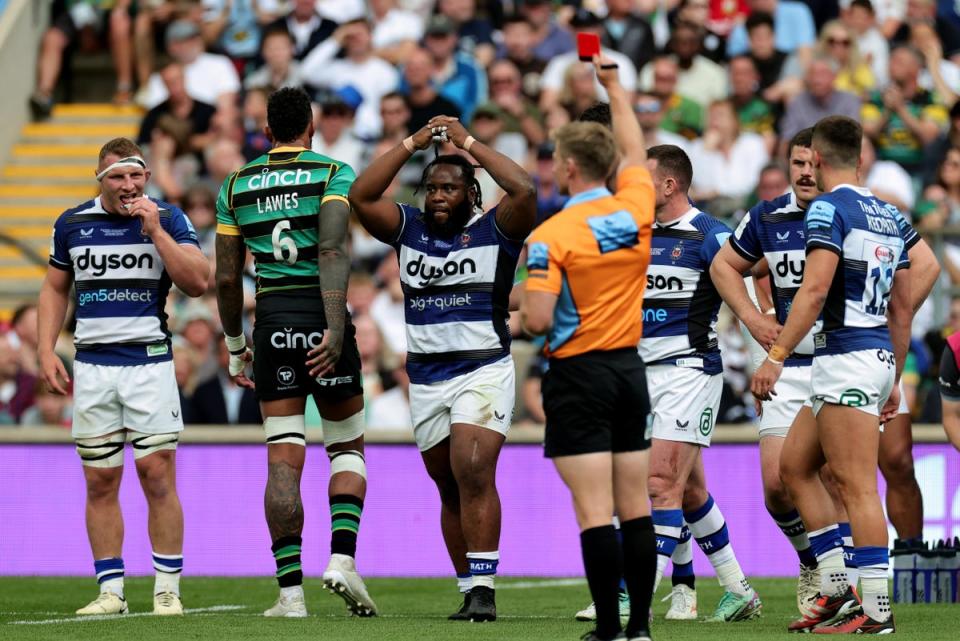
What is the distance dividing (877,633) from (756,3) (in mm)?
11784

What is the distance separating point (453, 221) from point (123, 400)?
2.15 metres

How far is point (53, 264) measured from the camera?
10.2 metres

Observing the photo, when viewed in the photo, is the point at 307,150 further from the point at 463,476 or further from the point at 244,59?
the point at 244,59

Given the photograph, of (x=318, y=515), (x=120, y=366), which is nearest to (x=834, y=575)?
(x=120, y=366)

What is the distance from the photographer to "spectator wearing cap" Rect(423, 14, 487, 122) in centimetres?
1861

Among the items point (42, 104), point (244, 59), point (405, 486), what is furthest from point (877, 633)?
point (42, 104)

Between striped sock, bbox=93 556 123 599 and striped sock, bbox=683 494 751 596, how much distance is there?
3.21 metres

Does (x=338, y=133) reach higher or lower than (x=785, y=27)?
lower

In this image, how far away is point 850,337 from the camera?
834 cm

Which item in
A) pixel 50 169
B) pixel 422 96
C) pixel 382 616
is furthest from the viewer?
pixel 50 169

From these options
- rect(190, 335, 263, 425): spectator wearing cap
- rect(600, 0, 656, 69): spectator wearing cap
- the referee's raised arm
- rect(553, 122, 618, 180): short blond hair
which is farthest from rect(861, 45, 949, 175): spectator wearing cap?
rect(553, 122, 618, 180): short blond hair

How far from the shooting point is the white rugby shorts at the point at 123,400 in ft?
32.5

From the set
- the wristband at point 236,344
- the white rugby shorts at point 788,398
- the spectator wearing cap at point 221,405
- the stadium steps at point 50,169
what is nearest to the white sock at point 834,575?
the white rugby shorts at point 788,398

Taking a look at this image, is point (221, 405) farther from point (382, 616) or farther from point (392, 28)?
point (392, 28)
